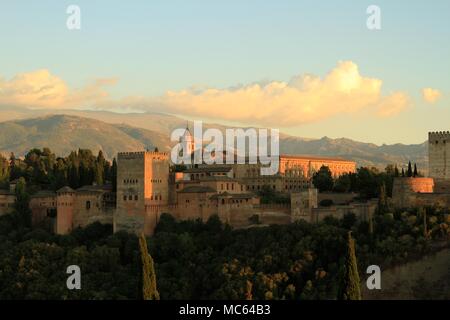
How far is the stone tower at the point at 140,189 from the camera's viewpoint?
178ft

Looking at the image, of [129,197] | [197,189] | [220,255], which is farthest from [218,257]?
[129,197]

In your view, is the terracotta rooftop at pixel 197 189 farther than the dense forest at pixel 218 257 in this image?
Yes

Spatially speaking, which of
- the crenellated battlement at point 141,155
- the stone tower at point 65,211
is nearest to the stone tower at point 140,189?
the crenellated battlement at point 141,155

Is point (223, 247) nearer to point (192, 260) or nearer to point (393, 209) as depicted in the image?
point (192, 260)

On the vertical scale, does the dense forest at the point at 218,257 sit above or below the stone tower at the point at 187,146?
below

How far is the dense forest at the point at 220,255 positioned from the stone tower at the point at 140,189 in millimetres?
817

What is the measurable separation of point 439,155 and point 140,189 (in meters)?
16.1

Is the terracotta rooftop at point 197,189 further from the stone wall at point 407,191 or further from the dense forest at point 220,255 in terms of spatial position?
the stone wall at point 407,191

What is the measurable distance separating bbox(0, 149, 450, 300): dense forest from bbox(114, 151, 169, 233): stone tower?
2.68 feet

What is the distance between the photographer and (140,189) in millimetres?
54562

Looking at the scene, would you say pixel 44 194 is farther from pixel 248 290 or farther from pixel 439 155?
pixel 439 155

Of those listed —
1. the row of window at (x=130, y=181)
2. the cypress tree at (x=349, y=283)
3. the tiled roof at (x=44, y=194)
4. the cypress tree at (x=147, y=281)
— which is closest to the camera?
the cypress tree at (x=349, y=283)

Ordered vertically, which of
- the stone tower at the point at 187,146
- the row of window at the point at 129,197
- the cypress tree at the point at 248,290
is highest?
the stone tower at the point at 187,146

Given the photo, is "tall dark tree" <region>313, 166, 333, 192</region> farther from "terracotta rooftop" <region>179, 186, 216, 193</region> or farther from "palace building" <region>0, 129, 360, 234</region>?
"terracotta rooftop" <region>179, 186, 216, 193</region>
